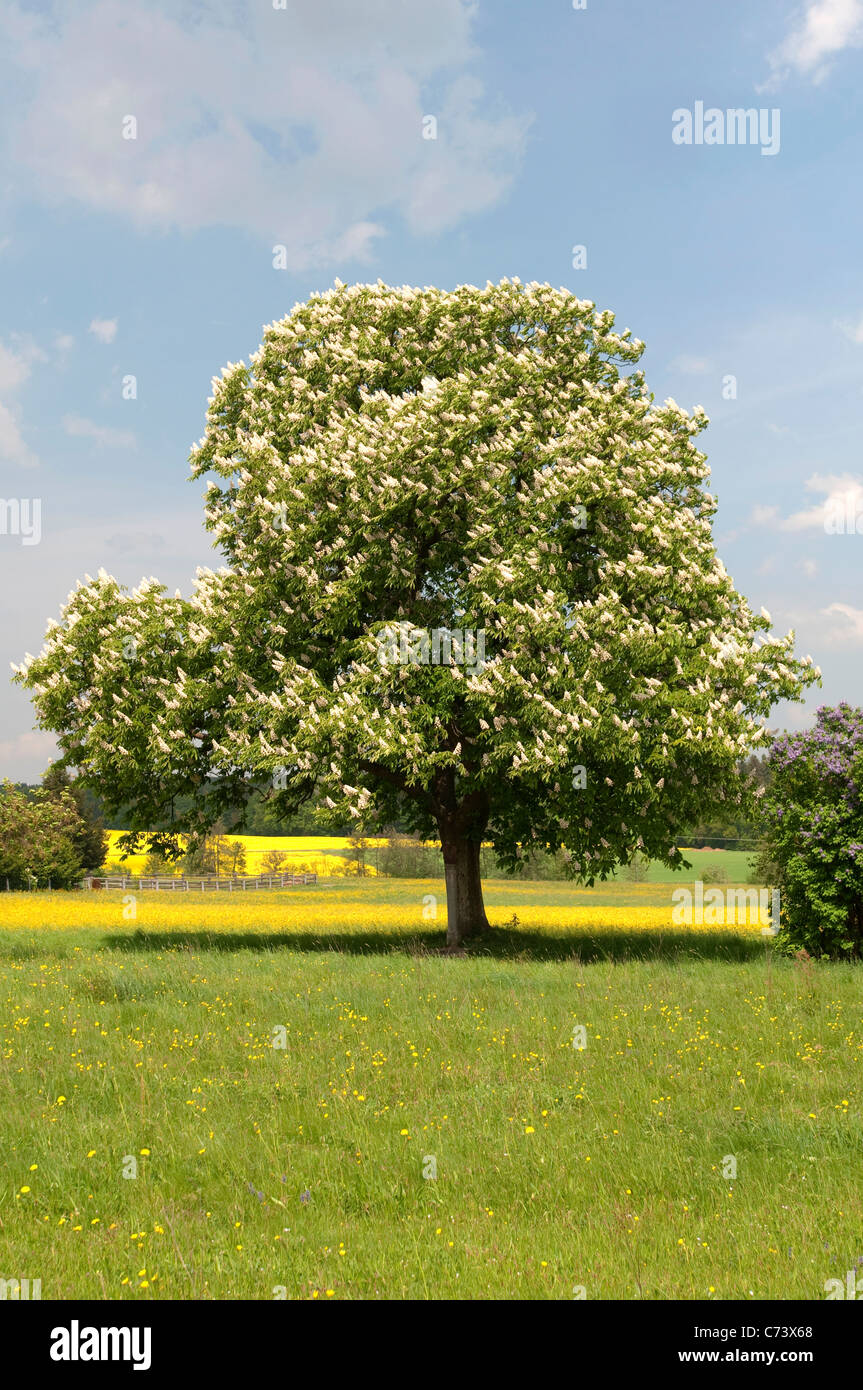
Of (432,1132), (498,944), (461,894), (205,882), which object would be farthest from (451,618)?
(205,882)

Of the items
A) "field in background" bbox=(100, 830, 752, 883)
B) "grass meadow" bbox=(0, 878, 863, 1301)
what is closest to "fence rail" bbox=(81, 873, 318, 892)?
"field in background" bbox=(100, 830, 752, 883)

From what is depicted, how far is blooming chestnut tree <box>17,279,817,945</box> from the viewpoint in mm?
20328

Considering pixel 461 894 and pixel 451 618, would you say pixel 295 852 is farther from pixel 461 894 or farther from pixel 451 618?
pixel 451 618

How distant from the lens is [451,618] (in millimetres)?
23391

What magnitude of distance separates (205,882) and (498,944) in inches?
2029

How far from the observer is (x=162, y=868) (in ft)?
270

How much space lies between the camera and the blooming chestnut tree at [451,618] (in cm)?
2033

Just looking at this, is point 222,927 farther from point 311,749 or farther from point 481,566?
point 481,566

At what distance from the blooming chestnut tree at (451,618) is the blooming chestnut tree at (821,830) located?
1.32m

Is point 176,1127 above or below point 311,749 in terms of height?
below

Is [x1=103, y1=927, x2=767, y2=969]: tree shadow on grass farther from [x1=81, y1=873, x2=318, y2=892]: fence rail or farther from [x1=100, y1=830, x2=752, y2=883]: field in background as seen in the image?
[x1=100, y1=830, x2=752, y2=883]: field in background
